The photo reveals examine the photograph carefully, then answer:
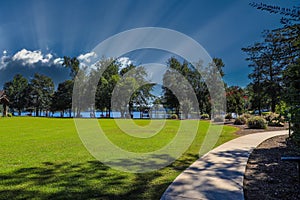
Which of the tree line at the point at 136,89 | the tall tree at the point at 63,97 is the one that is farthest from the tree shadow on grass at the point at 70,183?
the tall tree at the point at 63,97

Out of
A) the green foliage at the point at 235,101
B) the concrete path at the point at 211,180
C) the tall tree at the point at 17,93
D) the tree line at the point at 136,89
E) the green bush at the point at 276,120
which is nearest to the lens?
the concrete path at the point at 211,180

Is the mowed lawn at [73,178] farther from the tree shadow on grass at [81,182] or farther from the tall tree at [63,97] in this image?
the tall tree at [63,97]

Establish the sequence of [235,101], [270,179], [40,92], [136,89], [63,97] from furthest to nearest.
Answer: [40,92] → [63,97] → [136,89] → [235,101] → [270,179]

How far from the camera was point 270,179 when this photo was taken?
3.51 meters

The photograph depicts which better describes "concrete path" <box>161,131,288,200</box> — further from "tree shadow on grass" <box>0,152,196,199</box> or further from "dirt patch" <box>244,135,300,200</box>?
"tree shadow on grass" <box>0,152,196,199</box>

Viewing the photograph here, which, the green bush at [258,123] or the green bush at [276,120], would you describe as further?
the green bush at [258,123]

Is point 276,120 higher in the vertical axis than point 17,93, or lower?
lower

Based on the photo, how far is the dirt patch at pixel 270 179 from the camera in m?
2.87

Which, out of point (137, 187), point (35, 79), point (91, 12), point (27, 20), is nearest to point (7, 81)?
point (35, 79)

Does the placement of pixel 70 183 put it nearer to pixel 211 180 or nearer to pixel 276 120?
pixel 211 180

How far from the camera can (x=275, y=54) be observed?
4590 millimetres

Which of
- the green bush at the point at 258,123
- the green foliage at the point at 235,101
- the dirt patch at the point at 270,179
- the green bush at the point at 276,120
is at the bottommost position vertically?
the dirt patch at the point at 270,179

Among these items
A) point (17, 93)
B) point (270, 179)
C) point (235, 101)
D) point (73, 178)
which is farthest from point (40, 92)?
point (270, 179)

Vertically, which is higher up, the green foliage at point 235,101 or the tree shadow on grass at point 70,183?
the green foliage at point 235,101
